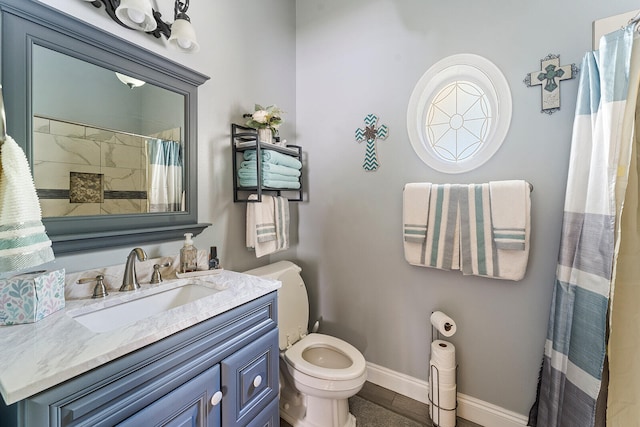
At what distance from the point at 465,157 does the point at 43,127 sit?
6.37ft

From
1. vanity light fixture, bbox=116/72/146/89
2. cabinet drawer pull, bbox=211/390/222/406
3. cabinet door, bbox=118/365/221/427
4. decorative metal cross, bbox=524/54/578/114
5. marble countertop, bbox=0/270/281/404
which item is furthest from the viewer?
decorative metal cross, bbox=524/54/578/114

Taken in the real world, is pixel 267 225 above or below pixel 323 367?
above

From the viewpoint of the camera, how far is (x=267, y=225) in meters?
1.71

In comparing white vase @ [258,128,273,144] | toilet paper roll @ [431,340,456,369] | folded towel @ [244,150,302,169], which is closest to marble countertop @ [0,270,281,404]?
folded towel @ [244,150,302,169]

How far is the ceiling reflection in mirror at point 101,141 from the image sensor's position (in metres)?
0.99

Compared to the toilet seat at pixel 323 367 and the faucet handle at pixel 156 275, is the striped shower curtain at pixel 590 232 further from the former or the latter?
the faucet handle at pixel 156 275

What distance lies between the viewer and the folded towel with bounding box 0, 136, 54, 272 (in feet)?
2.46

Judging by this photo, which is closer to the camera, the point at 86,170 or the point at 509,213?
the point at 86,170

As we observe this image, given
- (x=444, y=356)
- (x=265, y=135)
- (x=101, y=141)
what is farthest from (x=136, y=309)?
(x=444, y=356)

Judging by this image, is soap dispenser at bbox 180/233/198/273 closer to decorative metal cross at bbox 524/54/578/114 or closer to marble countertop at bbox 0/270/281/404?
marble countertop at bbox 0/270/281/404

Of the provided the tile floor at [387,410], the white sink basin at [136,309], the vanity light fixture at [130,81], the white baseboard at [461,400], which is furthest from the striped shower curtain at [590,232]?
the vanity light fixture at [130,81]

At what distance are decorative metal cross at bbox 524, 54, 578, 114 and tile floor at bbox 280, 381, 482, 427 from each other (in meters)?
1.74

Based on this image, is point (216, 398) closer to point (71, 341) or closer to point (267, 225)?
point (71, 341)

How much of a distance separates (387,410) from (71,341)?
1.66m
